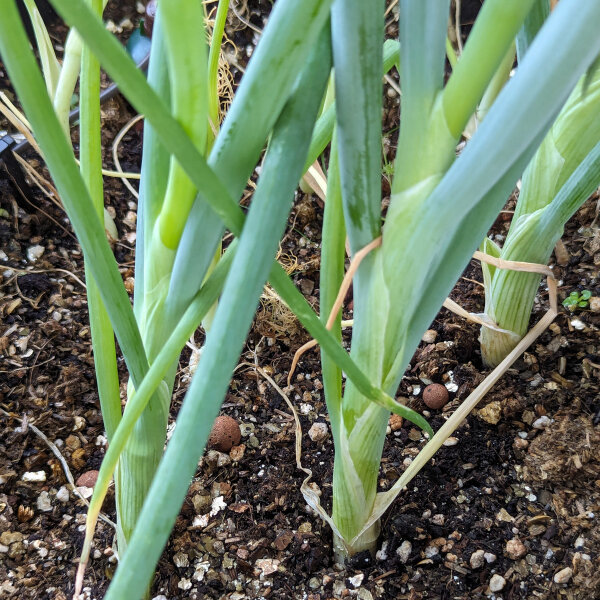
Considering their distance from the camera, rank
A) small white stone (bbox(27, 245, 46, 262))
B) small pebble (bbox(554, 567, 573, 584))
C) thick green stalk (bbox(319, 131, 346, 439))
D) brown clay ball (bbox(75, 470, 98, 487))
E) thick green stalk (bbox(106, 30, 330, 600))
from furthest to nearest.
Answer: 1. small white stone (bbox(27, 245, 46, 262))
2. brown clay ball (bbox(75, 470, 98, 487))
3. small pebble (bbox(554, 567, 573, 584))
4. thick green stalk (bbox(319, 131, 346, 439))
5. thick green stalk (bbox(106, 30, 330, 600))

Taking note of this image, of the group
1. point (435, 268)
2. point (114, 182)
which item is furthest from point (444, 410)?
point (114, 182)

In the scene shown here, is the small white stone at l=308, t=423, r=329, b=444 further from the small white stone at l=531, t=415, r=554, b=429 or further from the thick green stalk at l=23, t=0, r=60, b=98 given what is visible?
the thick green stalk at l=23, t=0, r=60, b=98

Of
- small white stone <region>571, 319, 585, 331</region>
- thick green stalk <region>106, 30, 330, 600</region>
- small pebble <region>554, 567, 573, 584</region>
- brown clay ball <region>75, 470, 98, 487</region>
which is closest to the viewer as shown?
thick green stalk <region>106, 30, 330, 600</region>

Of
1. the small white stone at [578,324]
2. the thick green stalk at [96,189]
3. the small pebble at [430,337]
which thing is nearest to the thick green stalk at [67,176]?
the thick green stalk at [96,189]

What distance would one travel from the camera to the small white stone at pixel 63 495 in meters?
0.79

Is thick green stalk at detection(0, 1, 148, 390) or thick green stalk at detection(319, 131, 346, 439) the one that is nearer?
thick green stalk at detection(0, 1, 148, 390)

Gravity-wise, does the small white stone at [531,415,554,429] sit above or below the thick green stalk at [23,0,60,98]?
below

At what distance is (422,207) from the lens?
44cm

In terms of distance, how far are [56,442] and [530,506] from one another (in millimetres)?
626

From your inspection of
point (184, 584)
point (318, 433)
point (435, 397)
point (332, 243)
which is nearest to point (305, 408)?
point (318, 433)

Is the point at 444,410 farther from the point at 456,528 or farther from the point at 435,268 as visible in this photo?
the point at 435,268

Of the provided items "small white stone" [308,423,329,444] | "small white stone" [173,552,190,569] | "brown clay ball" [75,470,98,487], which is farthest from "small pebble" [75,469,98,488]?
"small white stone" [308,423,329,444]

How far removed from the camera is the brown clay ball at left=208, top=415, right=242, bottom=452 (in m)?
0.83

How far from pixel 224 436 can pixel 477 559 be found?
35 cm
